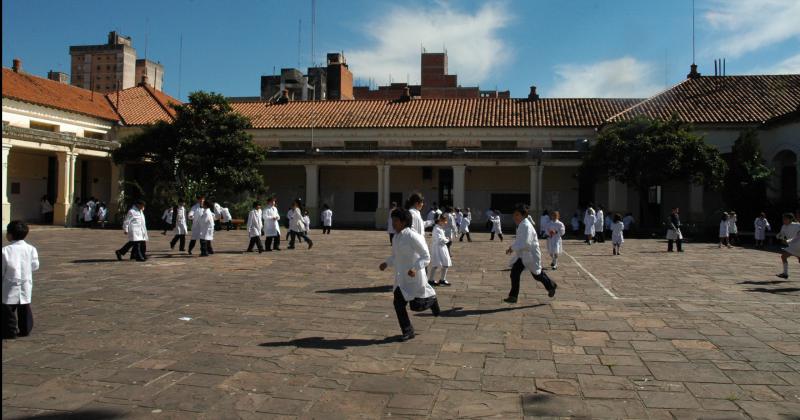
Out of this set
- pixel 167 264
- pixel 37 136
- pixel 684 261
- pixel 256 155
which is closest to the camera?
pixel 167 264

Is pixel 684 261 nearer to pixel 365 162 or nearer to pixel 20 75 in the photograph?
pixel 365 162

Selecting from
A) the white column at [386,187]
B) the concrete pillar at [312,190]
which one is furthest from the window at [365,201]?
the concrete pillar at [312,190]

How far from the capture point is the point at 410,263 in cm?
605

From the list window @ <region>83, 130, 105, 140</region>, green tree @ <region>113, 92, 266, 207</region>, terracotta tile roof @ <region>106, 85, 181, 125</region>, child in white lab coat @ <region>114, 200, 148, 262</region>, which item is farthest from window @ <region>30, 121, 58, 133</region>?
child in white lab coat @ <region>114, 200, 148, 262</region>

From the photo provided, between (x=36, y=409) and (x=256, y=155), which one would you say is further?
(x=256, y=155)

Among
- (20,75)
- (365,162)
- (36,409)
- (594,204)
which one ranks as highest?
(20,75)

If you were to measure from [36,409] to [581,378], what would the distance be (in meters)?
4.03

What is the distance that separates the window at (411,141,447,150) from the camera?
3228 centimetres

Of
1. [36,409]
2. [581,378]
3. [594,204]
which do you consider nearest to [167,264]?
[36,409]

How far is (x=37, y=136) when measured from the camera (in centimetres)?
2492

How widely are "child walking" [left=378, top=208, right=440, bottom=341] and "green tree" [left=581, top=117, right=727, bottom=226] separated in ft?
66.3

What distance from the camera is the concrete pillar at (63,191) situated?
2705 cm

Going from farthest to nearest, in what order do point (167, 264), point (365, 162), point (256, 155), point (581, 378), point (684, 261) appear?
1. point (365, 162)
2. point (256, 155)
3. point (684, 261)
4. point (167, 264)
5. point (581, 378)

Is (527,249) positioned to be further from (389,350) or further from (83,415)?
(83,415)
